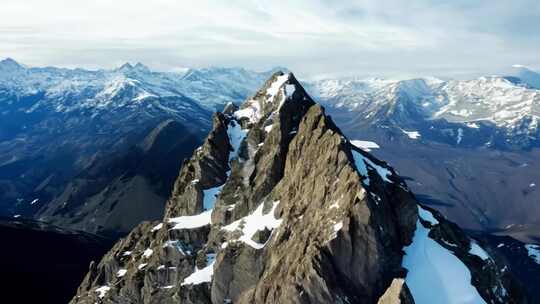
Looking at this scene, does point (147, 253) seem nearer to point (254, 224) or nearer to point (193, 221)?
point (193, 221)

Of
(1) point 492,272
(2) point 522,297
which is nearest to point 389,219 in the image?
(1) point 492,272

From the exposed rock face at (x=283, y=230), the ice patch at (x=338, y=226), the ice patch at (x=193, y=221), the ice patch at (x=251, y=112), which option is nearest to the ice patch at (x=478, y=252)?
the exposed rock face at (x=283, y=230)

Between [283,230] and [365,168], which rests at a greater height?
[365,168]

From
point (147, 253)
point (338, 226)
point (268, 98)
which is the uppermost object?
point (268, 98)

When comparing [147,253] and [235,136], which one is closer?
[147,253]

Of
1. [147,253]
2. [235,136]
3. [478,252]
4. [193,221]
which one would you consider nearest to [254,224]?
[193,221]

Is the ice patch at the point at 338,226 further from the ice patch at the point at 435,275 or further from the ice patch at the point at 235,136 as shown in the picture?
the ice patch at the point at 235,136
